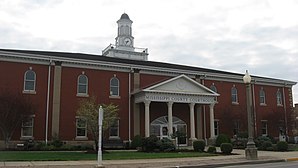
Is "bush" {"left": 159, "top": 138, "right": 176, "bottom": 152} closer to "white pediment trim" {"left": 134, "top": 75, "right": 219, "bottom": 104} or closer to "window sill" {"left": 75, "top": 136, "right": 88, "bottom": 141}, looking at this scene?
"white pediment trim" {"left": 134, "top": 75, "right": 219, "bottom": 104}

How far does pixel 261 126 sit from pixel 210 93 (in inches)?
457

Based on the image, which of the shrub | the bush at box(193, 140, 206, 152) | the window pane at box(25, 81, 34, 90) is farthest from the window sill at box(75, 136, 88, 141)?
the shrub

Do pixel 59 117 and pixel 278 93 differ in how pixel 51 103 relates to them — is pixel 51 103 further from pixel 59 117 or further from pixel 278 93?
pixel 278 93

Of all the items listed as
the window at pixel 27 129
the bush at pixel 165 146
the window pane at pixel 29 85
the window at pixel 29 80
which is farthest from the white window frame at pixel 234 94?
the window at pixel 27 129

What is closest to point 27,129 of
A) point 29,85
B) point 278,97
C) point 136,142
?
point 29,85

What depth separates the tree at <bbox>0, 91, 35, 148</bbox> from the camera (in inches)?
1127

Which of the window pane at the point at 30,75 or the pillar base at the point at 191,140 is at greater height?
the window pane at the point at 30,75

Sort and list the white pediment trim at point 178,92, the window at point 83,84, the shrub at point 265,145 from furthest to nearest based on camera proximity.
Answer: the window at point 83,84 → the white pediment trim at point 178,92 → the shrub at point 265,145

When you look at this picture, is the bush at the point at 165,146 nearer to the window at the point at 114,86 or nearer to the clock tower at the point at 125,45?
the window at the point at 114,86

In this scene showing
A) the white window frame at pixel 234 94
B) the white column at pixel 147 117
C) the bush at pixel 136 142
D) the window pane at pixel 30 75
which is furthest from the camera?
the white window frame at pixel 234 94

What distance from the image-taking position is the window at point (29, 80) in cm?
3303

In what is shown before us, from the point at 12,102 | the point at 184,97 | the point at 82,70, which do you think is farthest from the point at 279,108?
the point at 12,102

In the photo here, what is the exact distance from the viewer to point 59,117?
33438 millimetres

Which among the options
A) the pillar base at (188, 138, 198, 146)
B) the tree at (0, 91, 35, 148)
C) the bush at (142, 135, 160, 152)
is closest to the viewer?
the bush at (142, 135, 160, 152)
